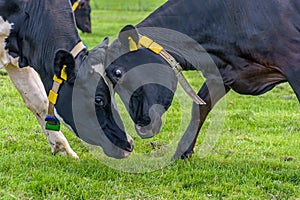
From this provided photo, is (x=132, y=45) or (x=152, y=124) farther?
(x=152, y=124)

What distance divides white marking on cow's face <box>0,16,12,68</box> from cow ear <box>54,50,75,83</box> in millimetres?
813

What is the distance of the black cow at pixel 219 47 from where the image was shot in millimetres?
5492

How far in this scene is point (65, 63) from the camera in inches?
206

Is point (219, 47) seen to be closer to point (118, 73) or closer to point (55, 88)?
point (118, 73)

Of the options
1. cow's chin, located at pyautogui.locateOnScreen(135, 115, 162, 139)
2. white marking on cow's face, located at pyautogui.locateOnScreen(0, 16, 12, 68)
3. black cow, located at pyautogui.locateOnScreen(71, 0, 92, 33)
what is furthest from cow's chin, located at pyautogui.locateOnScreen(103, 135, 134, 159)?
black cow, located at pyautogui.locateOnScreen(71, 0, 92, 33)

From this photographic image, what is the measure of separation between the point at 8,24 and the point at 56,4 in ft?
1.61

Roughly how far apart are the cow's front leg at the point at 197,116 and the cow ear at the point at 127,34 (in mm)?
1229

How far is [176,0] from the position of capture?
19.3 ft

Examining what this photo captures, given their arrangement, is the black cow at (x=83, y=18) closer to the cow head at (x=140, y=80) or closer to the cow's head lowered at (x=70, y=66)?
the cow's head lowered at (x=70, y=66)

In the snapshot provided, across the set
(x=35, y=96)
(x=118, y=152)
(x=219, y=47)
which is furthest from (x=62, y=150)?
(x=219, y=47)

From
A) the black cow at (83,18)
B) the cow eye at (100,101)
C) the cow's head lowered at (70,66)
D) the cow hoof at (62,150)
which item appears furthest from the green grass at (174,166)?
the black cow at (83,18)

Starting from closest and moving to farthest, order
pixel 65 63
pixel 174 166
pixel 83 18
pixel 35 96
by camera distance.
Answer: pixel 65 63
pixel 174 166
pixel 35 96
pixel 83 18

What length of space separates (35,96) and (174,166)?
161 cm

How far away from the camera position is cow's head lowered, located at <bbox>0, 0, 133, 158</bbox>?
17.6ft
